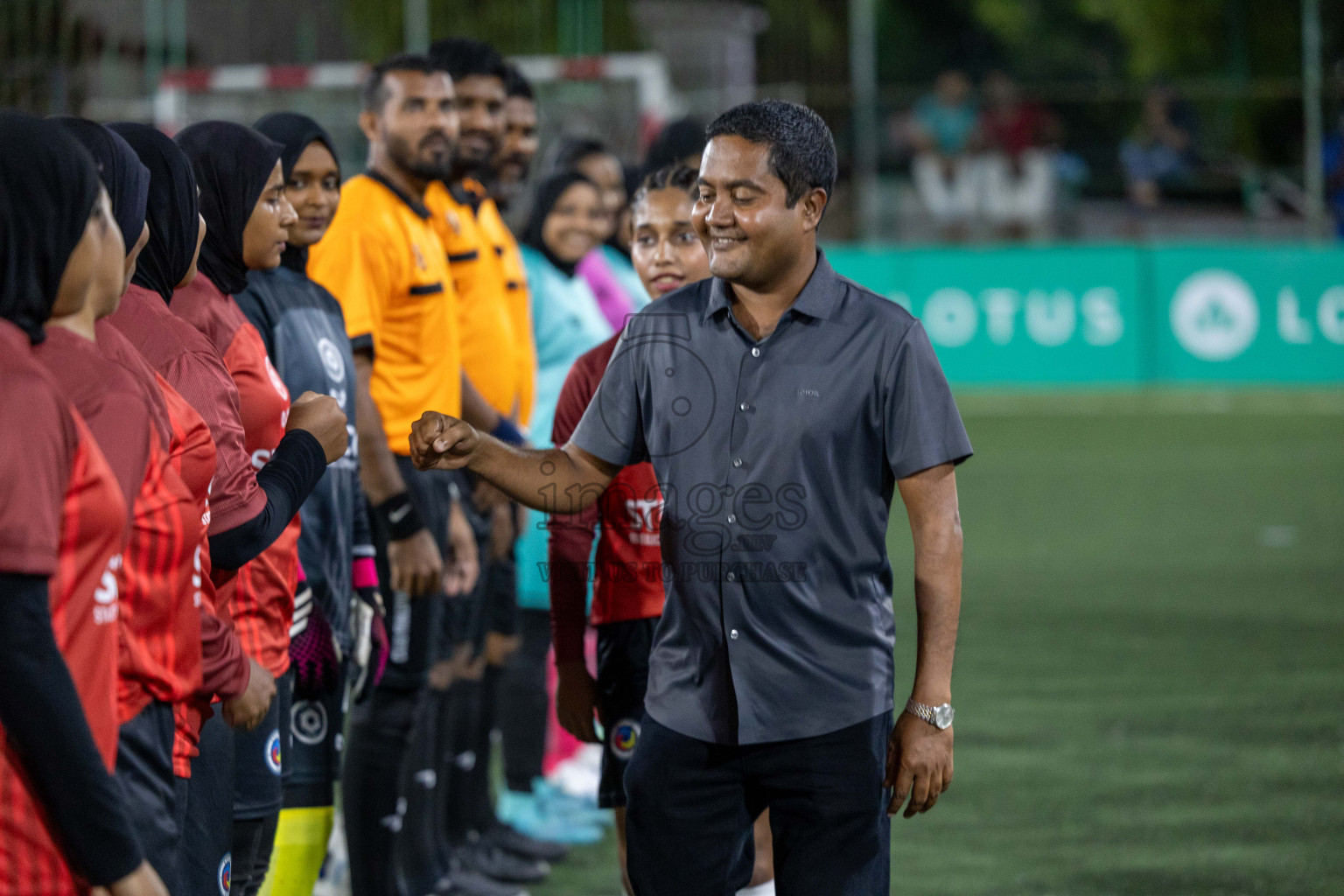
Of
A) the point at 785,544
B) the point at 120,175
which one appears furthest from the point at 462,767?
the point at 120,175

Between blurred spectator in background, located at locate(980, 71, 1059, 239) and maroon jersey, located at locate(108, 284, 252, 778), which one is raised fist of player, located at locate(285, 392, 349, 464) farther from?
blurred spectator in background, located at locate(980, 71, 1059, 239)

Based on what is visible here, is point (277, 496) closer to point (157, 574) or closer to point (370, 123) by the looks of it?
point (157, 574)

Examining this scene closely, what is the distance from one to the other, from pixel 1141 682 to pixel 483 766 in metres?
3.28

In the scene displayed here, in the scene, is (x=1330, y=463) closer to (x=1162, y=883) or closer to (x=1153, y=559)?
(x=1153, y=559)

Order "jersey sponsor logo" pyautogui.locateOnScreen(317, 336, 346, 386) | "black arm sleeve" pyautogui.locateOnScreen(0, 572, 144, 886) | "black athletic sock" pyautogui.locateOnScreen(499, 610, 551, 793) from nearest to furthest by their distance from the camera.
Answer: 1. "black arm sleeve" pyautogui.locateOnScreen(0, 572, 144, 886)
2. "jersey sponsor logo" pyautogui.locateOnScreen(317, 336, 346, 386)
3. "black athletic sock" pyautogui.locateOnScreen(499, 610, 551, 793)

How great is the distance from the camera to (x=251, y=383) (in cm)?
337

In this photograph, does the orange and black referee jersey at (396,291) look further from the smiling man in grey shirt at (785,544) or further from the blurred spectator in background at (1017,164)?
the blurred spectator in background at (1017,164)

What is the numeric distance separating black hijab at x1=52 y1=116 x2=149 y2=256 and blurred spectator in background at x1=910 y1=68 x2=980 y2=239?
1834 centimetres

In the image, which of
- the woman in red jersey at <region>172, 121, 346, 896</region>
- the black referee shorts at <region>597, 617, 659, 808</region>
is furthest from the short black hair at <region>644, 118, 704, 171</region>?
the woman in red jersey at <region>172, 121, 346, 896</region>

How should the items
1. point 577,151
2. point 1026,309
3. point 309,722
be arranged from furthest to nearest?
point 1026,309, point 577,151, point 309,722

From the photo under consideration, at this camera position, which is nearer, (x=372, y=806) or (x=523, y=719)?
(x=372, y=806)

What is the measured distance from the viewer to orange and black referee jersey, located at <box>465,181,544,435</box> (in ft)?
18.1

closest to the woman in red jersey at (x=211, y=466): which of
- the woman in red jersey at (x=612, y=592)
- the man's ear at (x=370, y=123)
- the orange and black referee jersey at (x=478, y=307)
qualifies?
the woman in red jersey at (x=612, y=592)

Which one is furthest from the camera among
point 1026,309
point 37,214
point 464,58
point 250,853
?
point 1026,309
